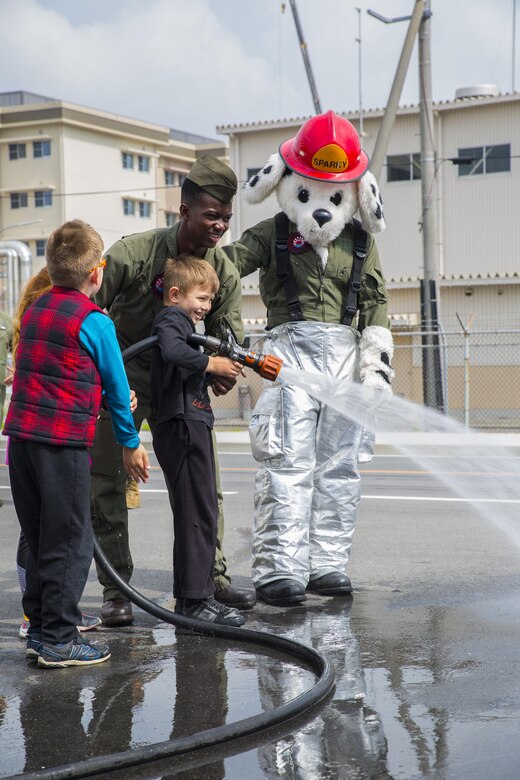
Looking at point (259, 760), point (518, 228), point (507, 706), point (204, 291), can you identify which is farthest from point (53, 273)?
point (518, 228)

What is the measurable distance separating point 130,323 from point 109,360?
0.93m

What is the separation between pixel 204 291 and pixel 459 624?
179cm

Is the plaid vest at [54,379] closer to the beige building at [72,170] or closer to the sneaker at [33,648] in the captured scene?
the sneaker at [33,648]

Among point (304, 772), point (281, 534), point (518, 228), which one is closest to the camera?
point (304, 772)

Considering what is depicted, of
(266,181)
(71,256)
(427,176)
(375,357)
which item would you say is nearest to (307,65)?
(427,176)

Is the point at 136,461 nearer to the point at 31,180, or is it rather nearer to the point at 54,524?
the point at 54,524

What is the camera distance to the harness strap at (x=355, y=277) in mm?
5109

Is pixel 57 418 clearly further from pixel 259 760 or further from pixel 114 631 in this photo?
pixel 259 760

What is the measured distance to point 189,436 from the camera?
14.0 ft

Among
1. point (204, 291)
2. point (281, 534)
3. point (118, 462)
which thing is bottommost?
point (281, 534)

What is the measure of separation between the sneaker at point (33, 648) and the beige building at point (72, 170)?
170ft

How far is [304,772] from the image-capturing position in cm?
273

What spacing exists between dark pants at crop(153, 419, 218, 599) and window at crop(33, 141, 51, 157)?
5517 cm

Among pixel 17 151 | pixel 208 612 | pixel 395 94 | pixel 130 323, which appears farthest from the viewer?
pixel 17 151
